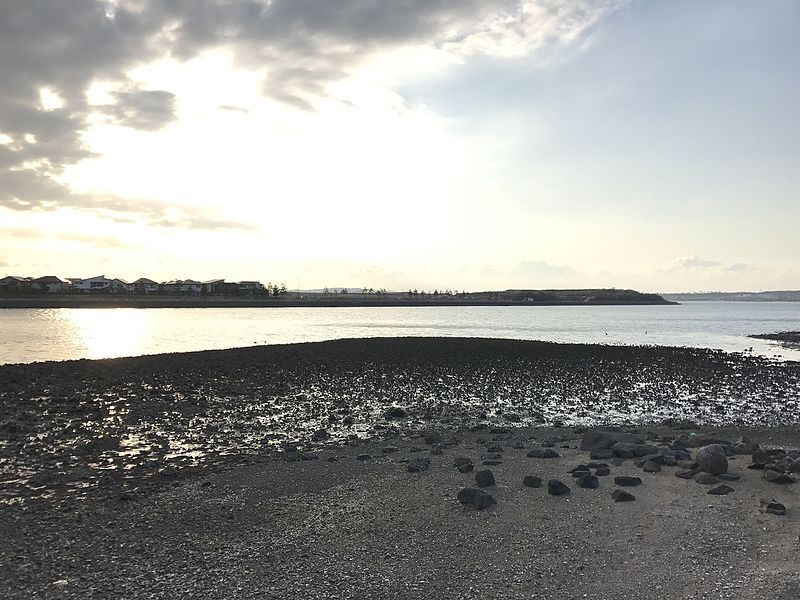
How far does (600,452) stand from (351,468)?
5.46 meters

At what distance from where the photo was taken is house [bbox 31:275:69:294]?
564 feet

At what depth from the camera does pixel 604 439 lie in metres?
13.5

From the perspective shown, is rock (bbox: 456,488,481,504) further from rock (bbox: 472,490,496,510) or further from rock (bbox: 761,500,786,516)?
rock (bbox: 761,500,786,516)

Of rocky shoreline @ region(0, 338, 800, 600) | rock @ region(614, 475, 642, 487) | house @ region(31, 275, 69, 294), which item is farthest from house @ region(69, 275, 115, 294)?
rock @ region(614, 475, 642, 487)

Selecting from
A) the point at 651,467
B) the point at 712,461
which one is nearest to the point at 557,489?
the point at 651,467

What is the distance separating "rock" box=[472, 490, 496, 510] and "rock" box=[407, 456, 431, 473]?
7.69 feet

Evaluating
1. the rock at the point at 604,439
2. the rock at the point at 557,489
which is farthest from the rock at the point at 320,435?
the rock at the point at 557,489

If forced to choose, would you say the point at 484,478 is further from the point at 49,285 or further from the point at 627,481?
the point at 49,285

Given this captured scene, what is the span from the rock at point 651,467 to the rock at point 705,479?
714 mm

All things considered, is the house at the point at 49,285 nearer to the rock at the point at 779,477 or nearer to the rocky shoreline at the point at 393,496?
the rocky shoreline at the point at 393,496

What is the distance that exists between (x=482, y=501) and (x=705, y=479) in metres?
4.29

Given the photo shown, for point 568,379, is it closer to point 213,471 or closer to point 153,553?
point 213,471

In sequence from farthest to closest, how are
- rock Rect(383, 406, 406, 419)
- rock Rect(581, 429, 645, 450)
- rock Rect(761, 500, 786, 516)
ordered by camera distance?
rock Rect(383, 406, 406, 419) < rock Rect(581, 429, 645, 450) < rock Rect(761, 500, 786, 516)

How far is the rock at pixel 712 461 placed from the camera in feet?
36.4
